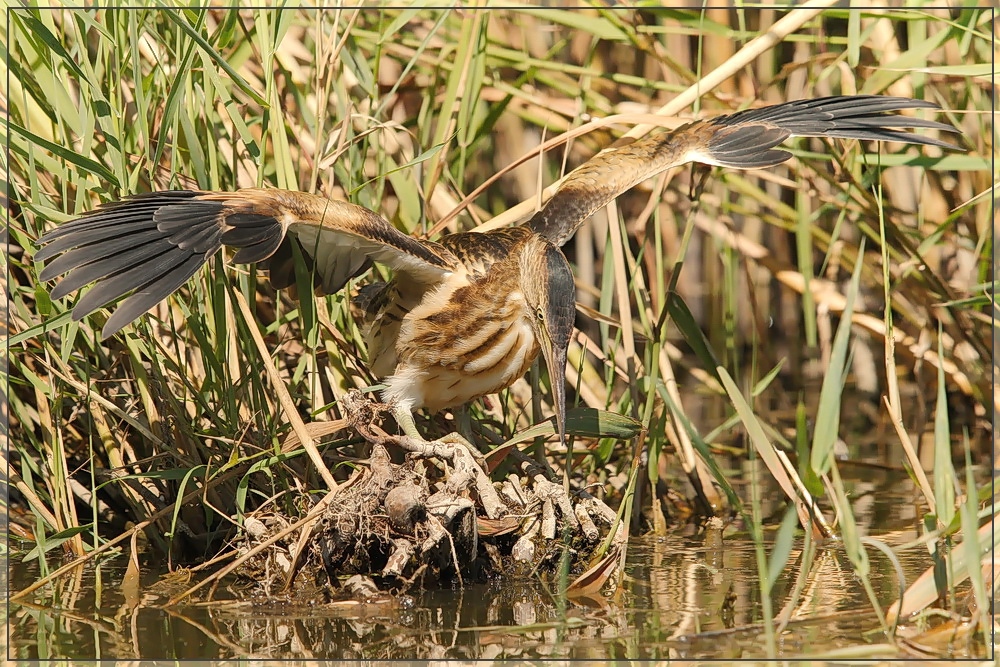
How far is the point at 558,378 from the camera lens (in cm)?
299

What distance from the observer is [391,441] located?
3.00m

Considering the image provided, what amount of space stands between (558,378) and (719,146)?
3.58 feet

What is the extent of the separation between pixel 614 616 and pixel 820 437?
2.29ft

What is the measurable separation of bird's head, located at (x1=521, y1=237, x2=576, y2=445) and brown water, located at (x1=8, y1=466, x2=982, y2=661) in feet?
1.51

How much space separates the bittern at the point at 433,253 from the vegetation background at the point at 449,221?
0.14 metres

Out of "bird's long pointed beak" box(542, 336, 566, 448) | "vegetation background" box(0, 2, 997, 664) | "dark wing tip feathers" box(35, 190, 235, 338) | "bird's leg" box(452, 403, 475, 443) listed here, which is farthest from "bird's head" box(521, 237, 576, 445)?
"dark wing tip feathers" box(35, 190, 235, 338)

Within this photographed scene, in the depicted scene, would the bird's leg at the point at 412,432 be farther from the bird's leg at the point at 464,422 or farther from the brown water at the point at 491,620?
the brown water at the point at 491,620

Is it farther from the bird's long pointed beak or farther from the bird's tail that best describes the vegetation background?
the bird's long pointed beak

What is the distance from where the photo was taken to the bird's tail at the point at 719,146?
3518 mm

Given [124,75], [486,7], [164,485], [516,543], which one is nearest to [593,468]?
[516,543]

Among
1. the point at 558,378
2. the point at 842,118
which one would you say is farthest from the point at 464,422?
the point at 842,118

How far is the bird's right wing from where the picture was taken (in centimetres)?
244

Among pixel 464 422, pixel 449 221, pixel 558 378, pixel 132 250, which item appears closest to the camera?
pixel 132 250

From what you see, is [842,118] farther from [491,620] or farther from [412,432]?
[491,620]
